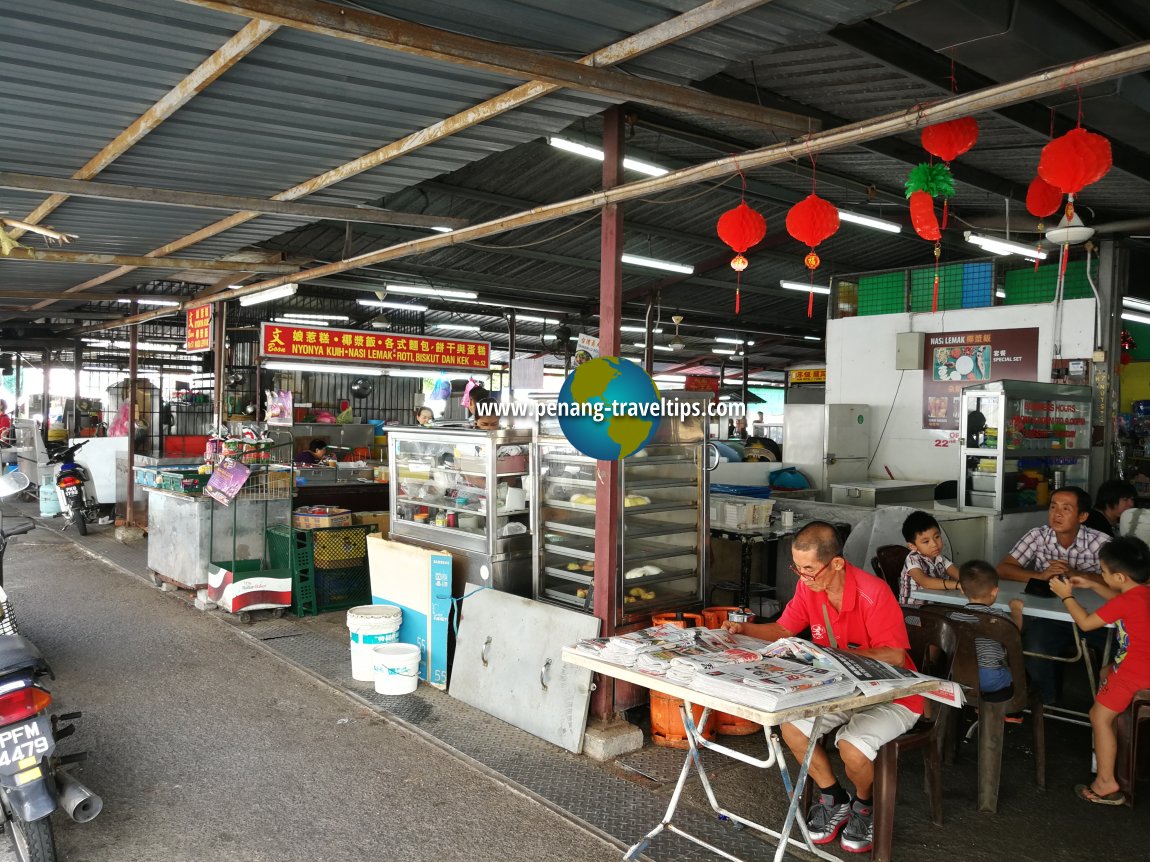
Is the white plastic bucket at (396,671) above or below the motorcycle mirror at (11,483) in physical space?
below

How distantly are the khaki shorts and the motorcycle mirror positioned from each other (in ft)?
15.5

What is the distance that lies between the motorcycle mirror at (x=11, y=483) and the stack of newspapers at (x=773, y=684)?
14.1ft

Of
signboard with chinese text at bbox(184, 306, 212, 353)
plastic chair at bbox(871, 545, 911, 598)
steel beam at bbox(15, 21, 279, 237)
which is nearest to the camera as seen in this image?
steel beam at bbox(15, 21, 279, 237)

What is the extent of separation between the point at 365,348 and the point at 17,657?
23.0ft

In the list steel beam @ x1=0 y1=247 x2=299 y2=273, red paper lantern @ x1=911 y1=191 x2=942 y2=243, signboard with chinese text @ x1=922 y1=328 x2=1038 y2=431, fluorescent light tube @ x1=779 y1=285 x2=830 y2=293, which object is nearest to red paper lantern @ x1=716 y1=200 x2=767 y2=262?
red paper lantern @ x1=911 y1=191 x2=942 y2=243

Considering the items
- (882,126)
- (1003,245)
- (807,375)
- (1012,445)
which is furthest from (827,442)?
(807,375)

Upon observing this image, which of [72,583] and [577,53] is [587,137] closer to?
[577,53]

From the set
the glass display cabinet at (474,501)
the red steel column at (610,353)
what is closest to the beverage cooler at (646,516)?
the glass display cabinet at (474,501)

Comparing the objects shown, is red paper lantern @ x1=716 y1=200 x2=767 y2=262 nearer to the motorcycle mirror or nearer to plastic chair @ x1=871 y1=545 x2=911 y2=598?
plastic chair @ x1=871 y1=545 x2=911 y2=598

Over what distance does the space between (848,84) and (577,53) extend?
331 cm

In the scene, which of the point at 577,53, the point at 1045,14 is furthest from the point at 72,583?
the point at 1045,14

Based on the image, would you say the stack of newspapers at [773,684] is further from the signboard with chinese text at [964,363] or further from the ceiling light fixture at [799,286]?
the ceiling light fixture at [799,286]

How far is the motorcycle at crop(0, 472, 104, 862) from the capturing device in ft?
10.9

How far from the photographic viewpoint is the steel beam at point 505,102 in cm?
341
